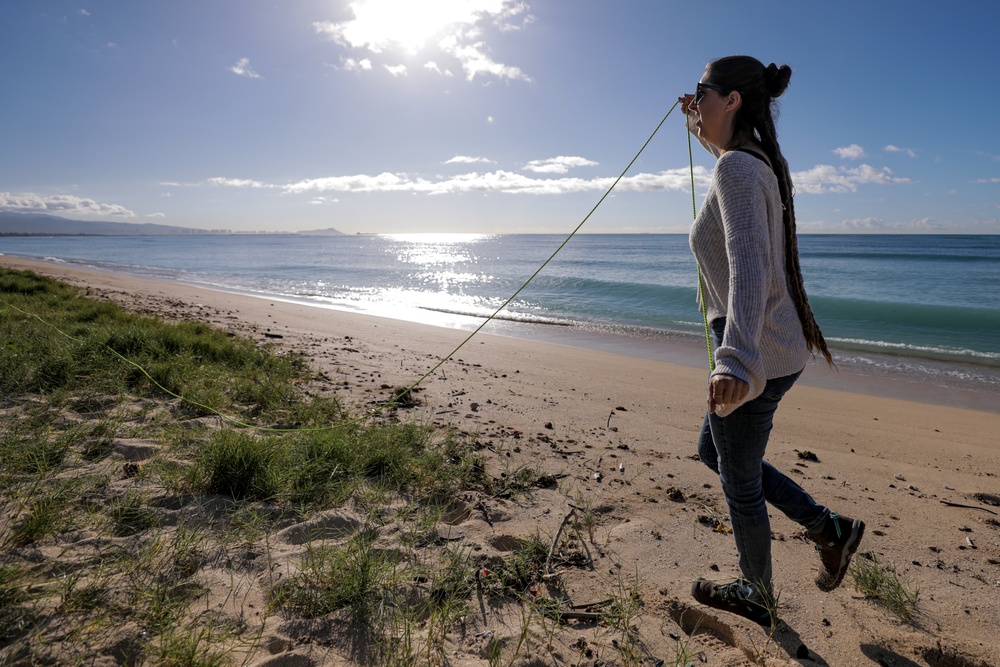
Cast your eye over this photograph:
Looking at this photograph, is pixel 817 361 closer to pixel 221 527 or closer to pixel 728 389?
pixel 728 389

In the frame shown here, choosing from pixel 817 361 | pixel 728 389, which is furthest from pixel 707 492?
pixel 817 361

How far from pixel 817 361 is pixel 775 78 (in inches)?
308

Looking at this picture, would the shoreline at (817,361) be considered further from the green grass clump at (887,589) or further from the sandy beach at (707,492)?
the green grass clump at (887,589)

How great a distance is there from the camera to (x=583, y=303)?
53.1 feet

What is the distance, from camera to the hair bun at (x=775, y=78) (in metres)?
1.76

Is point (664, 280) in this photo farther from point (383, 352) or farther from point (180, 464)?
point (180, 464)

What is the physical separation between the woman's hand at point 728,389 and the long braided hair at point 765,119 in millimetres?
426

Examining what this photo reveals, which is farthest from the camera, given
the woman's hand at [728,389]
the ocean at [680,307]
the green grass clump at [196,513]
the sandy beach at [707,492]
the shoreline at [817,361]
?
the ocean at [680,307]

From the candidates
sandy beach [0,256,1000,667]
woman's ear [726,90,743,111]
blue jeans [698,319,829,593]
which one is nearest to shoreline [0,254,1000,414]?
sandy beach [0,256,1000,667]

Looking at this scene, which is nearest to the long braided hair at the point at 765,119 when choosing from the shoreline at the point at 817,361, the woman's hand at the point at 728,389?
the woman's hand at the point at 728,389

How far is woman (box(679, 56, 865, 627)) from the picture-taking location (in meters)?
1.57

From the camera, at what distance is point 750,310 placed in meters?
1.56

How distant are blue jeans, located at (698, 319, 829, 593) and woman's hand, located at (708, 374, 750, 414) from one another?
0.22 metres

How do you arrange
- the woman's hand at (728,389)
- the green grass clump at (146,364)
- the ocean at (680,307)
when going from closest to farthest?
the woman's hand at (728,389) < the green grass clump at (146,364) < the ocean at (680,307)
